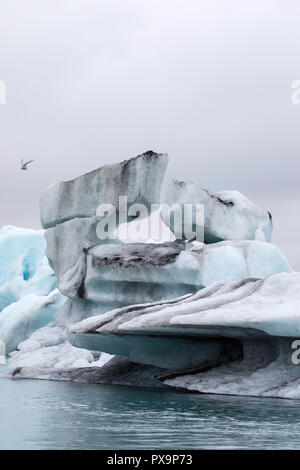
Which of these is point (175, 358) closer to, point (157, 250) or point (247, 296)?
point (247, 296)

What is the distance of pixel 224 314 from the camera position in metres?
10.8

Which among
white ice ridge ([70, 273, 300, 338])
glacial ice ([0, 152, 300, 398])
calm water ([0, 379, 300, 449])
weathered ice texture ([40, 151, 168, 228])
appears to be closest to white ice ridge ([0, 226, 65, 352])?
glacial ice ([0, 152, 300, 398])

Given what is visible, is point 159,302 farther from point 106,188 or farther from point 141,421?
point 106,188

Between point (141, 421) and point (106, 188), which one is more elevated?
point (106, 188)

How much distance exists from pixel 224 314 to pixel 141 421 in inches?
120

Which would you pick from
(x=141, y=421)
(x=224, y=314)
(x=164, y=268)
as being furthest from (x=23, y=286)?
(x=141, y=421)

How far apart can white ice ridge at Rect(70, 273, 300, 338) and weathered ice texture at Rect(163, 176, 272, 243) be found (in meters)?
5.82

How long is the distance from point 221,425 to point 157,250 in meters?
10.3

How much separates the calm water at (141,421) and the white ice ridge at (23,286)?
37.2 ft

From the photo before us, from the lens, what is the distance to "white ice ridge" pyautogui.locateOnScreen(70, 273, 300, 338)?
34.6 ft

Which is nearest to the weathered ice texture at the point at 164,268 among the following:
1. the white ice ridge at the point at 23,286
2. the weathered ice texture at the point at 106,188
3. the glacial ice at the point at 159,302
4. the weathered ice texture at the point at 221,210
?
the glacial ice at the point at 159,302

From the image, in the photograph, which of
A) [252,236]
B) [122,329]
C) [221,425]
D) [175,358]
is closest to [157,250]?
[252,236]

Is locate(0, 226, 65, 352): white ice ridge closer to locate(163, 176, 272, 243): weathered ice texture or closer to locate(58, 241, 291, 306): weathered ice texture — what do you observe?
locate(58, 241, 291, 306): weathered ice texture

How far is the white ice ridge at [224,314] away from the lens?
34.6 feet
